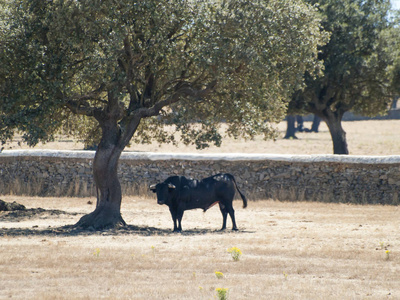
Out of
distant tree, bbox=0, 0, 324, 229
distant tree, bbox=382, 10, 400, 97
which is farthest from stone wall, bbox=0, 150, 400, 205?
distant tree, bbox=382, 10, 400, 97

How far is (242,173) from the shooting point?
23.2 metres

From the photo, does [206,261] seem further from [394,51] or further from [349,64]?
[394,51]

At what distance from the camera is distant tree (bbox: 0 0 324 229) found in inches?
566

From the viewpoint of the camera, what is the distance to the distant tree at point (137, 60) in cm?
1438

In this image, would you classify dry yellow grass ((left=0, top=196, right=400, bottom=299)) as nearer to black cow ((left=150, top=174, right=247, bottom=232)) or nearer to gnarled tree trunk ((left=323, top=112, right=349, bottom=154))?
Answer: black cow ((left=150, top=174, right=247, bottom=232))

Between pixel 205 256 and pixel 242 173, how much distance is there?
11789 mm

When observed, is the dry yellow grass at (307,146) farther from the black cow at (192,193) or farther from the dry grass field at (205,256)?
the black cow at (192,193)

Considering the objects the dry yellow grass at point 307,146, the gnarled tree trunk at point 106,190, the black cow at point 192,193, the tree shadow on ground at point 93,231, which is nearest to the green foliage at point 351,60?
Result: the dry yellow grass at point 307,146

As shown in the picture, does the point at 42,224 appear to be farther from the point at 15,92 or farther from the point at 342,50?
the point at 342,50

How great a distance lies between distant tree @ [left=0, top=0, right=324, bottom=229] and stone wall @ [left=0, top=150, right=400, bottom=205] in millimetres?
6590

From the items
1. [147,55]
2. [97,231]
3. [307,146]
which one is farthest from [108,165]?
[307,146]

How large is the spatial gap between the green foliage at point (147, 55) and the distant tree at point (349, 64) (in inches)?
578

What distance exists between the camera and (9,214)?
1900 cm

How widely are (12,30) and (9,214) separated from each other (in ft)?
22.4
